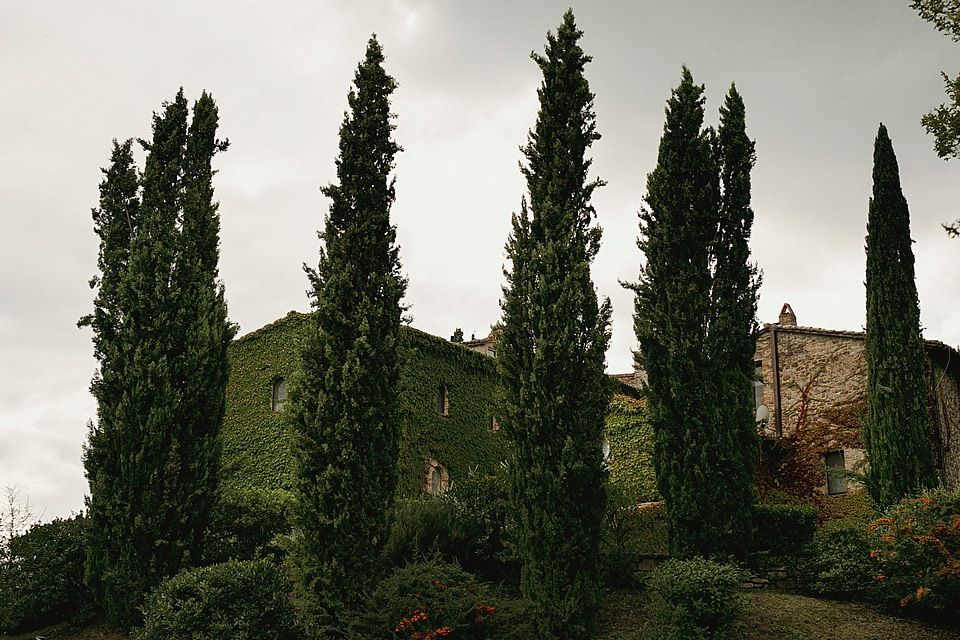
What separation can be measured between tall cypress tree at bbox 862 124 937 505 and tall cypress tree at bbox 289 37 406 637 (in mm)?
9955

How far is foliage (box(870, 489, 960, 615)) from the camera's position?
38.8ft

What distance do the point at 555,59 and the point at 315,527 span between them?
872cm

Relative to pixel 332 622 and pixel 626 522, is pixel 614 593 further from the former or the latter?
pixel 332 622

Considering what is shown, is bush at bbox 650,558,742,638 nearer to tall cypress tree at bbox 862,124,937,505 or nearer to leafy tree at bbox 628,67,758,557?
leafy tree at bbox 628,67,758,557

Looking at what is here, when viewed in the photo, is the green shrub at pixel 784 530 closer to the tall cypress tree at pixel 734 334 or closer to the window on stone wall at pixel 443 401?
the tall cypress tree at pixel 734 334

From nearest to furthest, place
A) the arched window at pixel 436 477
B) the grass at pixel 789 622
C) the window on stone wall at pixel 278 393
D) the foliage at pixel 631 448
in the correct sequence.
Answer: the grass at pixel 789 622
the foliage at pixel 631 448
the window on stone wall at pixel 278 393
the arched window at pixel 436 477

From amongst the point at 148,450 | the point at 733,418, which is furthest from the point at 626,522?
the point at 148,450

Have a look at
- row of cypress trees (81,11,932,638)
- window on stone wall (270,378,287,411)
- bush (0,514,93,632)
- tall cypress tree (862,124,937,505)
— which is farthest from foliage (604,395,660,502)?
bush (0,514,93,632)

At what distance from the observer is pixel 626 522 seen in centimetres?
1470

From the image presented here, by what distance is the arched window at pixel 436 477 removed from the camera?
22.7m

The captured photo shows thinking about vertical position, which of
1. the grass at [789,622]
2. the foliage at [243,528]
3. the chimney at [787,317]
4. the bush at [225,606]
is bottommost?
the grass at [789,622]

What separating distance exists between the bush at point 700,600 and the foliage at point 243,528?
644 centimetres

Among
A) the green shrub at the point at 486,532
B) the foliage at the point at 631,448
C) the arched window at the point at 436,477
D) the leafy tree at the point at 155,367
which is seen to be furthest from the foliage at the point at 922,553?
the arched window at the point at 436,477

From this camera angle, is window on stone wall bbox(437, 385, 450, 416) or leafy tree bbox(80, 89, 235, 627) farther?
window on stone wall bbox(437, 385, 450, 416)
